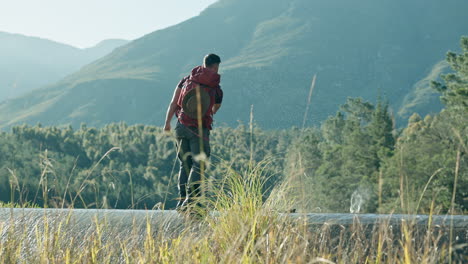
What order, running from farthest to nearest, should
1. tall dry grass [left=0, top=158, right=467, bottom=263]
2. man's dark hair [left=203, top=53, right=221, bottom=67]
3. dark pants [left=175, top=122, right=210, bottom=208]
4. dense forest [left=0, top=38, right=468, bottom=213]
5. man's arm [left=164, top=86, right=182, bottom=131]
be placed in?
dense forest [left=0, top=38, right=468, bottom=213] → man's arm [left=164, top=86, right=182, bottom=131] → man's dark hair [left=203, top=53, right=221, bottom=67] → dark pants [left=175, top=122, right=210, bottom=208] → tall dry grass [left=0, top=158, right=467, bottom=263]

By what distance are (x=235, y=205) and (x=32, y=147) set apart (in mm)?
66182

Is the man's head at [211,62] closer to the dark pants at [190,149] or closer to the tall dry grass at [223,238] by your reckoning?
the dark pants at [190,149]

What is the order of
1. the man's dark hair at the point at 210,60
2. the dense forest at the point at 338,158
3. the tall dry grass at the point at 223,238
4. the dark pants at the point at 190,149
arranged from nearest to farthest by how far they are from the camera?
1. the tall dry grass at the point at 223,238
2. the dark pants at the point at 190,149
3. the man's dark hair at the point at 210,60
4. the dense forest at the point at 338,158

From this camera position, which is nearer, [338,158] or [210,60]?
[210,60]

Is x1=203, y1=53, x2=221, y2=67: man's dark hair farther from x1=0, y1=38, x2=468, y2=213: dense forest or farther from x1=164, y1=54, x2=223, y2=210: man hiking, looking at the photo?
x1=0, y1=38, x2=468, y2=213: dense forest

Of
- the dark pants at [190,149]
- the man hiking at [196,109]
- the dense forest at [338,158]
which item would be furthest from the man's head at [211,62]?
the dense forest at [338,158]

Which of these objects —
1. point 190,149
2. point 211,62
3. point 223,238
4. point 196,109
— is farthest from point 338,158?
point 223,238

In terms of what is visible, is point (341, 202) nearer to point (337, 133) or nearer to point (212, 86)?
point (337, 133)

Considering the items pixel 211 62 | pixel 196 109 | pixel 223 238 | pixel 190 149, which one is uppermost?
pixel 211 62

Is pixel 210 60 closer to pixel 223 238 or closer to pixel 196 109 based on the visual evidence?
pixel 196 109

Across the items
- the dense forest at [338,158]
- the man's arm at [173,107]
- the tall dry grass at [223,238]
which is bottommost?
the dense forest at [338,158]

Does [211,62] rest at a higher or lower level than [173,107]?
higher

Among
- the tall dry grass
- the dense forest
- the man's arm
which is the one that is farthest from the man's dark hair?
the dense forest

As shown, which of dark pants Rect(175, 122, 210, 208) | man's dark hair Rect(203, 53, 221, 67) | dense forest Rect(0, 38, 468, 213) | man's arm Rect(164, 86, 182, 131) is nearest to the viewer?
dark pants Rect(175, 122, 210, 208)
